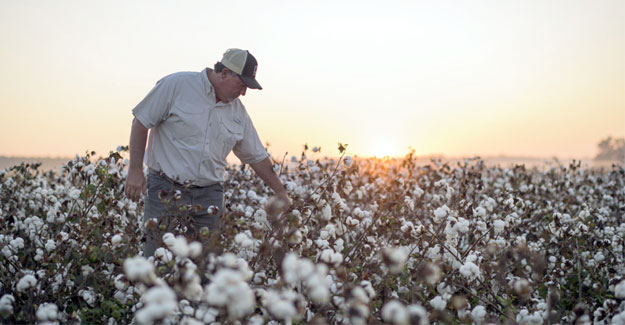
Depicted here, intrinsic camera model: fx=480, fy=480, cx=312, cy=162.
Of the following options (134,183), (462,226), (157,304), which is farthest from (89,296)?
(462,226)

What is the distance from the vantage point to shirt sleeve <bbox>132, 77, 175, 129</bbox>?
365 cm

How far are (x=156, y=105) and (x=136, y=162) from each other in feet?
1.51

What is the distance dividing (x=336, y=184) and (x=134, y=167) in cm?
174

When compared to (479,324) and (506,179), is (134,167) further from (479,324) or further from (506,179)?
(506,179)

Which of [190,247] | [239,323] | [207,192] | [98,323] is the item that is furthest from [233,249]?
[190,247]

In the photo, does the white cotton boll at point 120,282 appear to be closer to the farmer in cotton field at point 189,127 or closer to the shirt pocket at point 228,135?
the farmer in cotton field at point 189,127

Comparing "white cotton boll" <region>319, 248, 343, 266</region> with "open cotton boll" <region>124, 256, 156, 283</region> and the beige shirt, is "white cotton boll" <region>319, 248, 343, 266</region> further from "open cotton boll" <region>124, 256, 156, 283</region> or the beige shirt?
the beige shirt

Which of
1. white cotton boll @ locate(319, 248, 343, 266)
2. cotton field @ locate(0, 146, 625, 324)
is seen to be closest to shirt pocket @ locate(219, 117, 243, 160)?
cotton field @ locate(0, 146, 625, 324)

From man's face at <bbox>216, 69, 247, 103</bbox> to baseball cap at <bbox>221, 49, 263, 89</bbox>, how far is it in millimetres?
53

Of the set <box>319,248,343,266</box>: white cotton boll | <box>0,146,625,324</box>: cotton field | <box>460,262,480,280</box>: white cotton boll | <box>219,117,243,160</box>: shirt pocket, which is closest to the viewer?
<box>0,146,625,324</box>: cotton field

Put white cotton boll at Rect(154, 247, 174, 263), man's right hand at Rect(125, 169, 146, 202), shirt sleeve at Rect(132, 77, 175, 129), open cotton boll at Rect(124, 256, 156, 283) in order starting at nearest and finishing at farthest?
open cotton boll at Rect(124, 256, 156, 283), white cotton boll at Rect(154, 247, 174, 263), man's right hand at Rect(125, 169, 146, 202), shirt sleeve at Rect(132, 77, 175, 129)

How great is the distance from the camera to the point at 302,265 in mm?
1677

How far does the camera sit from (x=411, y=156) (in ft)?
26.4

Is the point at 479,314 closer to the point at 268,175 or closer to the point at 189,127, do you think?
→ the point at 268,175
